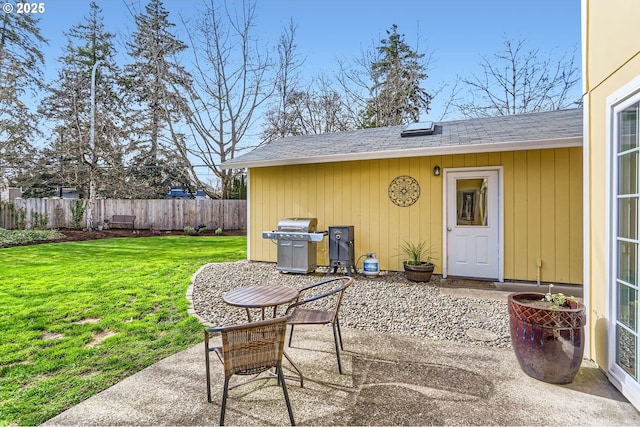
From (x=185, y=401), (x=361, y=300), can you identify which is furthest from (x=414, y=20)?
(x=185, y=401)

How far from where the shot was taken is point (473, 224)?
5.75 metres

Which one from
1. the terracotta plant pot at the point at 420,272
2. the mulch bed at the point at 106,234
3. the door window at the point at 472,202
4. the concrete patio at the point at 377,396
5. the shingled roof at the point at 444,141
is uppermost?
the shingled roof at the point at 444,141

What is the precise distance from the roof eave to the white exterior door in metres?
0.55

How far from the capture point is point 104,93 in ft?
53.5

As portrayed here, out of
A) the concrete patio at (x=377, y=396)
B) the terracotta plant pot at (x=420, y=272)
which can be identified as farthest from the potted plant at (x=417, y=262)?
the concrete patio at (x=377, y=396)

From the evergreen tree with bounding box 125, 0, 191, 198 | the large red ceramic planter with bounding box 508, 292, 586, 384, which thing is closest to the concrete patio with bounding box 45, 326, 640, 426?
the large red ceramic planter with bounding box 508, 292, 586, 384

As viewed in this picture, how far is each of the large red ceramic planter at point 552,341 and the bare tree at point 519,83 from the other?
44.1 ft

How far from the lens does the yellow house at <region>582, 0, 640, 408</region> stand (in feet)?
6.92

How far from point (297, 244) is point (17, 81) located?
14.4m

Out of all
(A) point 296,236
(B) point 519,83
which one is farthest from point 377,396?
(B) point 519,83

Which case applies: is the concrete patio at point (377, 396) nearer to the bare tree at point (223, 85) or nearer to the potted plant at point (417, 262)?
the potted plant at point (417, 262)

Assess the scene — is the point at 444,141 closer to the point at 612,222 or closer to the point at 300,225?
the point at 300,225

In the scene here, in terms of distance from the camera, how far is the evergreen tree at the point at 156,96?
50.0 feet

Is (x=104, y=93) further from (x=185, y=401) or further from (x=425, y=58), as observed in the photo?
(x=185, y=401)
